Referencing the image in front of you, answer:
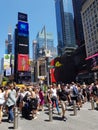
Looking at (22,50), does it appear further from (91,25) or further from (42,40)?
(91,25)

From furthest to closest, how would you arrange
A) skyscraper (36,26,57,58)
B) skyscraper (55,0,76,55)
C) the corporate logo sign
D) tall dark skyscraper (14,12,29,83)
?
skyscraper (55,0,76,55) < the corporate logo sign < tall dark skyscraper (14,12,29,83) < skyscraper (36,26,57,58)

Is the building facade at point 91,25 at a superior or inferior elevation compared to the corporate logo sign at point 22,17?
superior

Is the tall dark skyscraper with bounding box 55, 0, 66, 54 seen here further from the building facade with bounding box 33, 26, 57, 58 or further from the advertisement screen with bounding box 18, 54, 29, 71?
the advertisement screen with bounding box 18, 54, 29, 71

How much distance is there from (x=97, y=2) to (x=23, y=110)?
89717 mm

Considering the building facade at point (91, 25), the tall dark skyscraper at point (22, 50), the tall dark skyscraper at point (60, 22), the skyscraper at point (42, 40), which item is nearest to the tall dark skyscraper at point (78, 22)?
the skyscraper at point (42, 40)

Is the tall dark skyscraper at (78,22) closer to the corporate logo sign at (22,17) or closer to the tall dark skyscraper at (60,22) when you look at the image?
the tall dark skyscraper at (60,22)

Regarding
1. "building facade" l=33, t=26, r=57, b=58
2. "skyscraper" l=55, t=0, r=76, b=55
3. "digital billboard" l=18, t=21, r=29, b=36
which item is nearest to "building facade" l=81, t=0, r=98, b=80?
"building facade" l=33, t=26, r=57, b=58

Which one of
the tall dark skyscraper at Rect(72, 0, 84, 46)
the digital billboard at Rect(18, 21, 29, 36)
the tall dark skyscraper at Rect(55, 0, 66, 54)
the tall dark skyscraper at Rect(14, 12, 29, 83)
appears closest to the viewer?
the digital billboard at Rect(18, 21, 29, 36)

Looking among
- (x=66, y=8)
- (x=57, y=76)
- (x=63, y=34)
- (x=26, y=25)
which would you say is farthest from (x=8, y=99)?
(x=66, y=8)

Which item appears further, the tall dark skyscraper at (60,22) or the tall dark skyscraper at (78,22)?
the tall dark skyscraper at (60,22)

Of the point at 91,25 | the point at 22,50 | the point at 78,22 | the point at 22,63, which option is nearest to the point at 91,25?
the point at 91,25

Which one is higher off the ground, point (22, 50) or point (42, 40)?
point (42, 40)

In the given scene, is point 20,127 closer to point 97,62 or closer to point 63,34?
point 97,62

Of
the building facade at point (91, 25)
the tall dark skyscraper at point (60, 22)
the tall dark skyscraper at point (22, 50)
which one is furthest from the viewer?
the tall dark skyscraper at point (60, 22)
